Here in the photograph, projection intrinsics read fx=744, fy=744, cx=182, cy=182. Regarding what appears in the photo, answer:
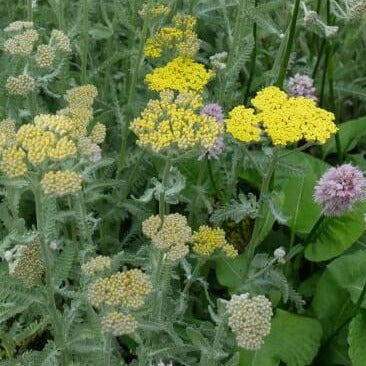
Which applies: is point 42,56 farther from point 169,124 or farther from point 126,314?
point 126,314

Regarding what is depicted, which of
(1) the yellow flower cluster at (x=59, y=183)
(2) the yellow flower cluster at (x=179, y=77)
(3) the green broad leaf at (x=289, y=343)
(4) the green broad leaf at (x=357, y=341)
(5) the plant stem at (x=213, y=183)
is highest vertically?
(1) the yellow flower cluster at (x=59, y=183)

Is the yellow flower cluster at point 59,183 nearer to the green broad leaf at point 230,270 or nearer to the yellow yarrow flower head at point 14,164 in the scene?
the yellow yarrow flower head at point 14,164

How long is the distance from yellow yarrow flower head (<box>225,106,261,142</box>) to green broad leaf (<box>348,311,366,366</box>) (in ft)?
2.39

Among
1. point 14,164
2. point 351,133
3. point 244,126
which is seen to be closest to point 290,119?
point 244,126

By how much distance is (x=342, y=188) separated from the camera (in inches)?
88.9

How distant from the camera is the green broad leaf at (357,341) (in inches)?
93.1

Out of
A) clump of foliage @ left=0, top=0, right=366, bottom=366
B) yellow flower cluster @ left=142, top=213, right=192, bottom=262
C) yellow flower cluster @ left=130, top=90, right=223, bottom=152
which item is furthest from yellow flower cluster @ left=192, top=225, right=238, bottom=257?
yellow flower cluster @ left=130, top=90, right=223, bottom=152

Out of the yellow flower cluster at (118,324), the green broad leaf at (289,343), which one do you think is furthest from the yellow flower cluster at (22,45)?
the green broad leaf at (289,343)

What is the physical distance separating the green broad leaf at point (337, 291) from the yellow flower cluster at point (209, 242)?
1.69 feet

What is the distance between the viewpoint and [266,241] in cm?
292

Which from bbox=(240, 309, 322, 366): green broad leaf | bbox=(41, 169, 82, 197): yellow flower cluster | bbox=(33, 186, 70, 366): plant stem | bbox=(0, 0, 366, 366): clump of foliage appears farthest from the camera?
bbox=(240, 309, 322, 366): green broad leaf

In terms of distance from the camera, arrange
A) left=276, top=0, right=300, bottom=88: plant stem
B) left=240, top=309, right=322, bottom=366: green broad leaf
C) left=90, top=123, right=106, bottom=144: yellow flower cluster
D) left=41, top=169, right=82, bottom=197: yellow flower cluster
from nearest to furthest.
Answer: left=41, top=169, right=82, bottom=197: yellow flower cluster, left=90, top=123, right=106, bottom=144: yellow flower cluster, left=276, top=0, right=300, bottom=88: plant stem, left=240, top=309, right=322, bottom=366: green broad leaf

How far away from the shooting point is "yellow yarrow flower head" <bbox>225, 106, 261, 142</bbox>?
211 centimetres

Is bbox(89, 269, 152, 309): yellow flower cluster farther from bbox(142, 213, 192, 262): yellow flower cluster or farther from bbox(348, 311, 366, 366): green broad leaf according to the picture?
bbox(348, 311, 366, 366): green broad leaf
